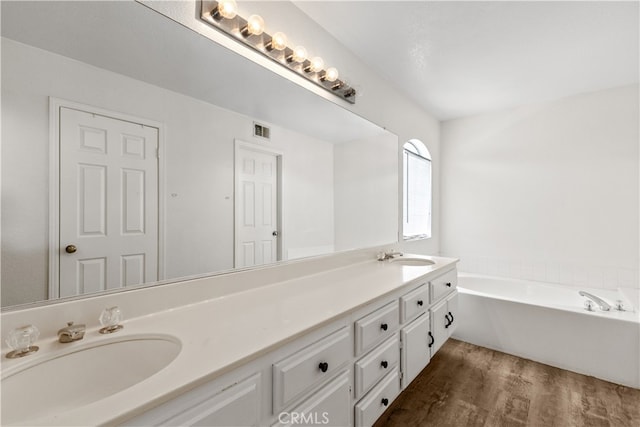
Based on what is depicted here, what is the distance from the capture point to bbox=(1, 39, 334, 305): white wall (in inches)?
30.1

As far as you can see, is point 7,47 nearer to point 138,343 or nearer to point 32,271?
point 32,271

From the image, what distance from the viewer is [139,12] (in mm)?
1013

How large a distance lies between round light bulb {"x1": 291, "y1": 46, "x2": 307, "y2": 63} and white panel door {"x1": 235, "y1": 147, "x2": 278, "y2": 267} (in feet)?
1.81

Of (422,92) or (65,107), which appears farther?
(422,92)

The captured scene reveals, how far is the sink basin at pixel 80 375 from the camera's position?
2.13 feet

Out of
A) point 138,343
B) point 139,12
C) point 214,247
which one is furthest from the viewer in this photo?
point 214,247

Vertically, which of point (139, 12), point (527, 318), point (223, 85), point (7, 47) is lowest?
point (527, 318)

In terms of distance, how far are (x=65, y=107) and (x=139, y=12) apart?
0.45m

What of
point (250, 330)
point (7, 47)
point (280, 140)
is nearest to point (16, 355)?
point (250, 330)

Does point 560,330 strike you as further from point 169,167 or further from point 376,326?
point 169,167

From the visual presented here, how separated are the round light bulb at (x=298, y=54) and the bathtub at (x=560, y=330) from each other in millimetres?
2408

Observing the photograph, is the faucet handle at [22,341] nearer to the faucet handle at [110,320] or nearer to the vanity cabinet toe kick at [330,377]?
the faucet handle at [110,320]

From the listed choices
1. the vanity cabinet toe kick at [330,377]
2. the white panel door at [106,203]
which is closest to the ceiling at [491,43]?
the white panel door at [106,203]

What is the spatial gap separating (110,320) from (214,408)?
1.55 ft
